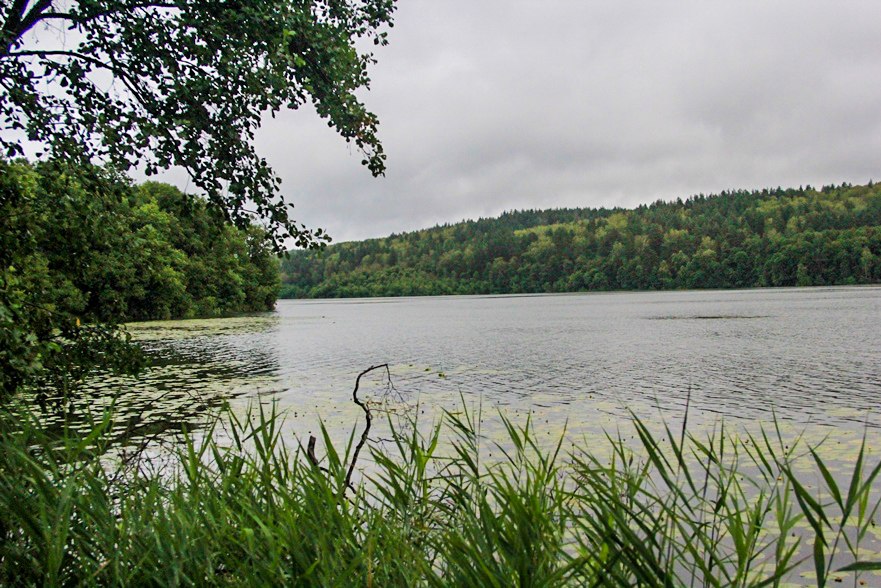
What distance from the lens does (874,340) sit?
26.5 m

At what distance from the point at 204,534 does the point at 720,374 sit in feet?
59.4

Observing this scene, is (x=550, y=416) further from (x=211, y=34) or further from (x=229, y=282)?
(x=229, y=282)

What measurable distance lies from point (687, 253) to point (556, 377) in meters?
149

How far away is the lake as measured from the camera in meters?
12.9

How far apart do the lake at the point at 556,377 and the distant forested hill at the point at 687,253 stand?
114 metres

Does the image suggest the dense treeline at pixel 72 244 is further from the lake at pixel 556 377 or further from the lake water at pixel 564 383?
A: the lake at pixel 556 377

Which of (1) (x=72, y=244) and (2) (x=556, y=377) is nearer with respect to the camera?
(1) (x=72, y=244)

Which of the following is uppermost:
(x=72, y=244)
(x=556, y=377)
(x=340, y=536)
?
(x=72, y=244)

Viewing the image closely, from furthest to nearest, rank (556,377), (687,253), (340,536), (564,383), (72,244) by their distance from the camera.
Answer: (687,253)
(556,377)
(564,383)
(72,244)
(340,536)

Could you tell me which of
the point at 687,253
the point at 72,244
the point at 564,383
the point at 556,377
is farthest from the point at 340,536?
the point at 687,253

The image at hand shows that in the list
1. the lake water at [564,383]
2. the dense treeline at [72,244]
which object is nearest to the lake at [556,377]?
the lake water at [564,383]

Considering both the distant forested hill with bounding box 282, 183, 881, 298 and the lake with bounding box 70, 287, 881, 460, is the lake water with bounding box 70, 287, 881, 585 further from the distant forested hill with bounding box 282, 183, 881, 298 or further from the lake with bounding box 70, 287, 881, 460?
the distant forested hill with bounding box 282, 183, 881, 298

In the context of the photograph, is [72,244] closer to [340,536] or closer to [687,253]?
[340,536]

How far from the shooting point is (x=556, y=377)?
1920cm
